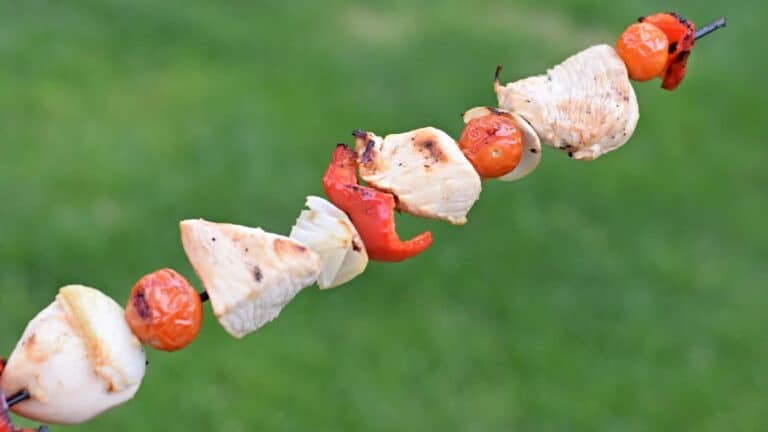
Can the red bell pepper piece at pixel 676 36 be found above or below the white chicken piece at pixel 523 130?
above

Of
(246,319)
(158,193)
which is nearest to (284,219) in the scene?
(158,193)

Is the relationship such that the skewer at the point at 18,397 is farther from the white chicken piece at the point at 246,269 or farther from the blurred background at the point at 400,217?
the blurred background at the point at 400,217

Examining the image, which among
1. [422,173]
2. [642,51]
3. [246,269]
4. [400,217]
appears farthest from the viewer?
[400,217]

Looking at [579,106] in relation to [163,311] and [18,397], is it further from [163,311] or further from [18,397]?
[18,397]

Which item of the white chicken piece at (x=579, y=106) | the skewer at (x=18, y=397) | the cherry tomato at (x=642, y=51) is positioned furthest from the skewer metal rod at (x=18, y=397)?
the cherry tomato at (x=642, y=51)

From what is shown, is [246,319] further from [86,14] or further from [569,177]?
[86,14]

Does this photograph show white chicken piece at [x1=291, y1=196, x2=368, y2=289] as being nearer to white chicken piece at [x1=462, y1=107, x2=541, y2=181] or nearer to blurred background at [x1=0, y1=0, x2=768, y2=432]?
white chicken piece at [x1=462, y1=107, x2=541, y2=181]

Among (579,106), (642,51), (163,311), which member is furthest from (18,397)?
(642,51)

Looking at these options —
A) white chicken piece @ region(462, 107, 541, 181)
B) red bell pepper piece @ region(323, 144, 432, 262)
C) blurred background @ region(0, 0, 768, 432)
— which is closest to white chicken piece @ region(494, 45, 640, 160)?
white chicken piece @ region(462, 107, 541, 181)
